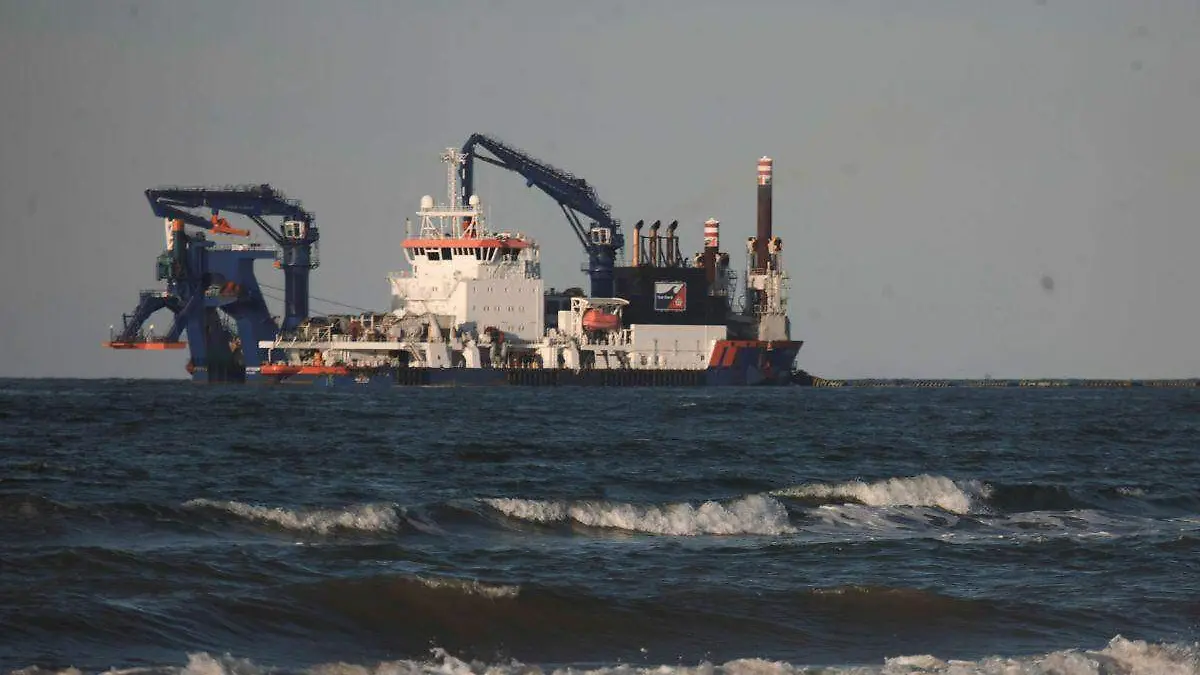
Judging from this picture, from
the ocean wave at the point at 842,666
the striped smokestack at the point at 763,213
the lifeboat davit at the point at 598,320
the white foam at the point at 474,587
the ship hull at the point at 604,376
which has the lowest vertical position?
the ocean wave at the point at 842,666

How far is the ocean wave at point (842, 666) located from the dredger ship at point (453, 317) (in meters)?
83.2

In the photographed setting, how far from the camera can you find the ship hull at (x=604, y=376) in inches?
3930

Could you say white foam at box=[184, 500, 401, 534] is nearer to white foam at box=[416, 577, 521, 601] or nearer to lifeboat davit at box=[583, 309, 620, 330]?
white foam at box=[416, 577, 521, 601]

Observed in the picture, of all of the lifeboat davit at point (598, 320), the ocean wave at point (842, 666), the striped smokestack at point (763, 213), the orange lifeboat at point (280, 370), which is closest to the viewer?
the ocean wave at point (842, 666)

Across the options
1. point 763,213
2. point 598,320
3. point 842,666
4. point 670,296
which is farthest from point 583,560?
point 763,213

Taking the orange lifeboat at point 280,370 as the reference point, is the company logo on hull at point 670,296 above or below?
above

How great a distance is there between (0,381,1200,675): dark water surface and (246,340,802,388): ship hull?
57.5 m

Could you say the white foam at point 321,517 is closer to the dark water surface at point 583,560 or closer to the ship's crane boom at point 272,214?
the dark water surface at point 583,560

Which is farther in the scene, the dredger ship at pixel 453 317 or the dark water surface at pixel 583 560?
the dredger ship at pixel 453 317

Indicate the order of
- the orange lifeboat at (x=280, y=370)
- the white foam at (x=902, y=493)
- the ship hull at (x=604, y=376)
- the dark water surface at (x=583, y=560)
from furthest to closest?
the orange lifeboat at (x=280, y=370), the ship hull at (x=604, y=376), the white foam at (x=902, y=493), the dark water surface at (x=583, y=560)

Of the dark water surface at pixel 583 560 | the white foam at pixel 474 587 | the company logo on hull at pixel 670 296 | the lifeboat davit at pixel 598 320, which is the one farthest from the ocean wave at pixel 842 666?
the company logo on hull at pixel 670 296

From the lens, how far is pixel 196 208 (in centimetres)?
10962

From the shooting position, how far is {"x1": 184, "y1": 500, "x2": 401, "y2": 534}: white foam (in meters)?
24.1

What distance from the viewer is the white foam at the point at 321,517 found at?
24094 millimetres
